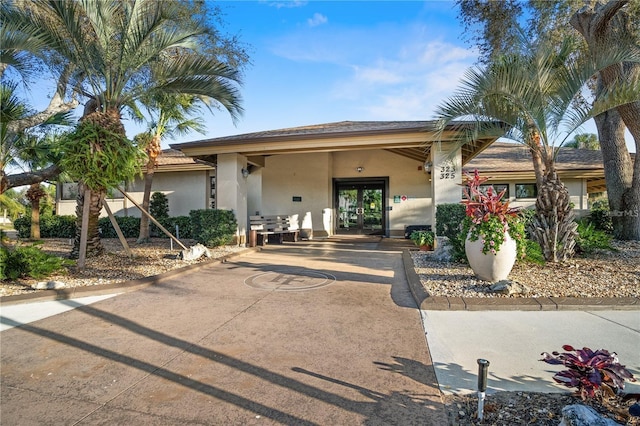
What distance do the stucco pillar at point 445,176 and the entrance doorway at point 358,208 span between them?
250 inches

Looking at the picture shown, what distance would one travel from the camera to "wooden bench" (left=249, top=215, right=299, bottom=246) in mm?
11883

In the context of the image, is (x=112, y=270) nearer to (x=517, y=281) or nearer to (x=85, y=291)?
(x=85, y=291)

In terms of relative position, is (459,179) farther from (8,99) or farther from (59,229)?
(59,229)

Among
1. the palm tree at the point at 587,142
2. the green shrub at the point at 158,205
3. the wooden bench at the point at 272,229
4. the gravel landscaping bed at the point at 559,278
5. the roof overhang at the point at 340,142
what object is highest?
the palm tree at the point at 587,142

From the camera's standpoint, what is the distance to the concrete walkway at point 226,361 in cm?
235

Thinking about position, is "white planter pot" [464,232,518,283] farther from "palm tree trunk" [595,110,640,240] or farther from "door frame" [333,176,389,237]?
"door frame" [333,176,389,237]

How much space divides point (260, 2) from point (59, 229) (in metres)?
14.1

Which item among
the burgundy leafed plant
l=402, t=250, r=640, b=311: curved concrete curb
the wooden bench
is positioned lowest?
l=402, t=250, r=640, b=311: curved concrete curb

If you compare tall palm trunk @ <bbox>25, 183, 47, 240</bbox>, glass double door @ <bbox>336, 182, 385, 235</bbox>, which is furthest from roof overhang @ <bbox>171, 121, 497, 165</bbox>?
tall palm trunk @ <bbox>25, 183, 47, 240</bbox>

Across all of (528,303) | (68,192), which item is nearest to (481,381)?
(528,303)

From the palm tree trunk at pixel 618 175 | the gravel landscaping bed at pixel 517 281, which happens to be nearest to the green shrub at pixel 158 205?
the gravel landscaping bed at pixel 517 281

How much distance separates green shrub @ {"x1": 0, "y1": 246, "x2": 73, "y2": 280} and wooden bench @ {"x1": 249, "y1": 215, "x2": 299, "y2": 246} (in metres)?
5.83

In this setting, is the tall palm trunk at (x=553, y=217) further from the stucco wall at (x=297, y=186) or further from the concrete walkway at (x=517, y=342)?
the stucco wall at (x=297, y=186)

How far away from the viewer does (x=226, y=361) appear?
121 inches
